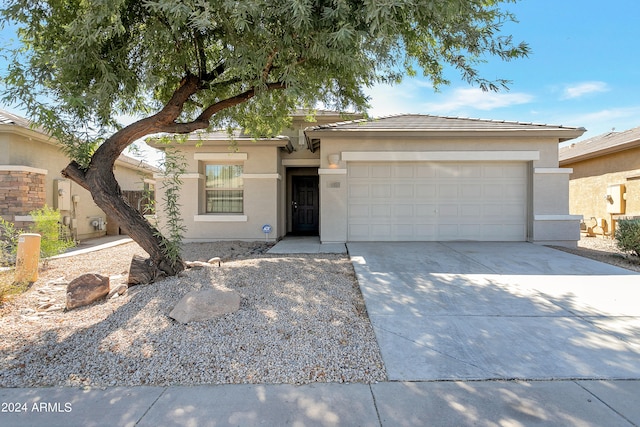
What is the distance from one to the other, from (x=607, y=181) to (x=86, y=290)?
17561 mm

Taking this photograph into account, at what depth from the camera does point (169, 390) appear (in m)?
2.79

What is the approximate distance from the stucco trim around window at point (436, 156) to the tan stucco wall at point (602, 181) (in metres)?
5.97

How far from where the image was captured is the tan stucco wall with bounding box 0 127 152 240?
9.62m

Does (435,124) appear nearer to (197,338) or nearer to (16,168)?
(197,338)

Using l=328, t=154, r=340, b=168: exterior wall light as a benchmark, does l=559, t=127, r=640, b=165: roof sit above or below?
above

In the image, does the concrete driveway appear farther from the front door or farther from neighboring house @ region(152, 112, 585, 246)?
the front door

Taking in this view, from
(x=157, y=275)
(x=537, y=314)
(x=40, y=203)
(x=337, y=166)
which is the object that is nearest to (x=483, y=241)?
(x=337, y=166)

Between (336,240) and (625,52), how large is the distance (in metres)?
12.0

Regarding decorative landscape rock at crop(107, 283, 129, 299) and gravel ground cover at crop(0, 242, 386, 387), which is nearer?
gravel ground cover at crop(0, 242, 386, 387)

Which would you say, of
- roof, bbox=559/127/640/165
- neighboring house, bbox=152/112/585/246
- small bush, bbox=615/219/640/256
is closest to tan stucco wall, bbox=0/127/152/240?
neighboring house, bbox=152/112/585/246

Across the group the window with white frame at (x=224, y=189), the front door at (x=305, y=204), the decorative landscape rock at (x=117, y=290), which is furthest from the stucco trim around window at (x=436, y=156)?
the decorative landscape rock at (x=117, y=290)

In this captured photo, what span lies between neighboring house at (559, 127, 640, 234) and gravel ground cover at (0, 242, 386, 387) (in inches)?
504

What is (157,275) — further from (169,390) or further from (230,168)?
(230,168)

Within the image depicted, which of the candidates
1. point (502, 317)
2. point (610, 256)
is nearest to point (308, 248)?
point (502, 317)
